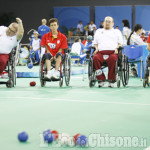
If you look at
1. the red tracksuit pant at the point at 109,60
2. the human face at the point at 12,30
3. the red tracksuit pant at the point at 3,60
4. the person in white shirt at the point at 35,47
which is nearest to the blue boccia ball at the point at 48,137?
the red tracksuit pant at the point at 3,60

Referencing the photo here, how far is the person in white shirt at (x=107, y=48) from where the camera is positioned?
18.5 ft

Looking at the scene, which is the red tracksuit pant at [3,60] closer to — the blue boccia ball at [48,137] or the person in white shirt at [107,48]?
the person in white shirt at [107,48]

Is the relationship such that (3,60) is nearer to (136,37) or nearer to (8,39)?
(8,39)

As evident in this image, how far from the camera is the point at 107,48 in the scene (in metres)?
5.71

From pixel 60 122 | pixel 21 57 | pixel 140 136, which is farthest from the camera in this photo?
pixel 21 57

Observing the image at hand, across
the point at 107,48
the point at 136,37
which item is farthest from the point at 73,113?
the point at 136,37

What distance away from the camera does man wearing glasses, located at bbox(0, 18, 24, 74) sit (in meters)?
5.49

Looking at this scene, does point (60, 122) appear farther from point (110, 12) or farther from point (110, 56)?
point (110, 12)

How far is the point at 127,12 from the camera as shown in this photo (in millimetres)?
18453

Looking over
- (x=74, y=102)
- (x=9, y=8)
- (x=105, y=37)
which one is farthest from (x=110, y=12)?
(x=74, y=102)

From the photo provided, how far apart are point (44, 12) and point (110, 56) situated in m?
14.2

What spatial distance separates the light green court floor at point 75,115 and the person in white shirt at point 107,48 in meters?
0.87

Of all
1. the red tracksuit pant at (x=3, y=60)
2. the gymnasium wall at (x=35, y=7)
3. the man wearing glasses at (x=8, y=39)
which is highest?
the gymnasium wall at (x=35, y=7)

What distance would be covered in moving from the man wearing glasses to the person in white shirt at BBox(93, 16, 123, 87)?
3.86 ft
